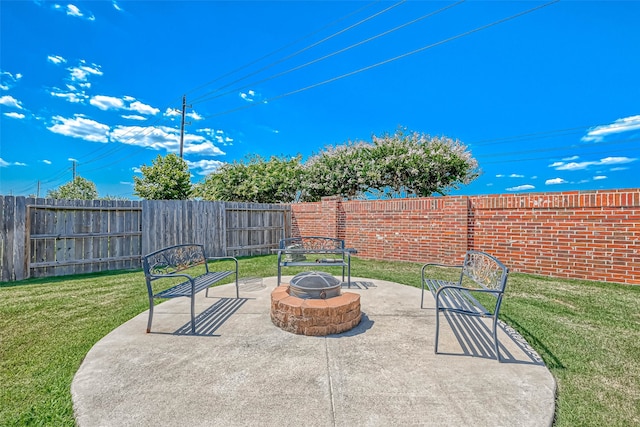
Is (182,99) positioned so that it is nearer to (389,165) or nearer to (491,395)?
(389,165)

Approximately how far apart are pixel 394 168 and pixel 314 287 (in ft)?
38.0

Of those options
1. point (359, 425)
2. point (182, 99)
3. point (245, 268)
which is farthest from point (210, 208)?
point (182, 99)

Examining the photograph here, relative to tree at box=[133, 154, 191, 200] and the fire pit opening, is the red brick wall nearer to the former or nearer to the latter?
the fire pit opening

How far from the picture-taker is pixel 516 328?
135 inches

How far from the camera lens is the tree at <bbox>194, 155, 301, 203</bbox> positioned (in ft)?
52.4

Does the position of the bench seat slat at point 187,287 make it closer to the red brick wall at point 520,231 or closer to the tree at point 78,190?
the red brick wall at point 520,231

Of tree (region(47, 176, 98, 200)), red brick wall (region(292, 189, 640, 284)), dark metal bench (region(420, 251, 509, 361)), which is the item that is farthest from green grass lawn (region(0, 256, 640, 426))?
tree (region(47, 176, 98, 200))

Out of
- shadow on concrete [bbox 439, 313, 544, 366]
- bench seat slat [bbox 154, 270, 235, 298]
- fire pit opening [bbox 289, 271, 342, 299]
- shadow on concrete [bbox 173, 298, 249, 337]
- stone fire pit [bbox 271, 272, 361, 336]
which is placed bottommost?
shadow on concrete [bbox 173, 298, 249, 337]

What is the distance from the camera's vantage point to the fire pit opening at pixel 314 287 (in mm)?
3330

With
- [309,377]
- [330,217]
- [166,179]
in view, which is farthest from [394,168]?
[166,179]

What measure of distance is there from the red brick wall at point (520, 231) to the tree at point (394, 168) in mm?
5496

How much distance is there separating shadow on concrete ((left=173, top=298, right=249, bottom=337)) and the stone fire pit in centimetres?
71

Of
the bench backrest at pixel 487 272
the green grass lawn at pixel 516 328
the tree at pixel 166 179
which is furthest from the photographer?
the tree at pixel 166 179

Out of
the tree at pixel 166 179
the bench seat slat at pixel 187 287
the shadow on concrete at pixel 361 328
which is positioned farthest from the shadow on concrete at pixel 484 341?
the tree at pixel 166 179
